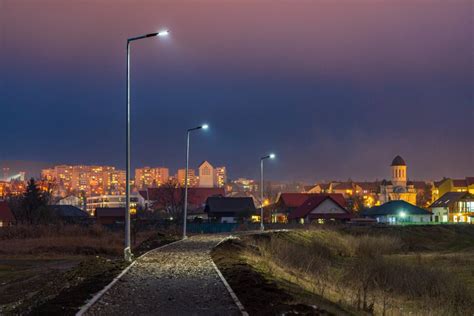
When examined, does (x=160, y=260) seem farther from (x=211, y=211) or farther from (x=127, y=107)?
(x=211, y=211)

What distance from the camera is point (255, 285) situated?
21094 millimetres

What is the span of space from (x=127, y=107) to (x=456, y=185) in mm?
157981

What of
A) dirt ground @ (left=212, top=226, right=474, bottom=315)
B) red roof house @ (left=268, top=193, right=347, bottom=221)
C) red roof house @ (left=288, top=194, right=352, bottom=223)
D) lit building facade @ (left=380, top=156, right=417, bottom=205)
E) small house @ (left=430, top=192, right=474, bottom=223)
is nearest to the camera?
dirt ground @ (left=212, top=226, right=474, bottom=315)

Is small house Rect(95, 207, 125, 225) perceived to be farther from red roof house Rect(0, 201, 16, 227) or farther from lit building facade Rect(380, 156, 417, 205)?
lit building facade Rect(380, 156, 417, 205)

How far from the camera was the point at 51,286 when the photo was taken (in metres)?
23.7

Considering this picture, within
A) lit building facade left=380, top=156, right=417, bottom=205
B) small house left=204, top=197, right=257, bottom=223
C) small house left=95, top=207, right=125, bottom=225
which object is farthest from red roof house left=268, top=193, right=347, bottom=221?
lit building facade left=380, top=156, right=417, bottom=205

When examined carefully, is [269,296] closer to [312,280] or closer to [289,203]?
[312,280]

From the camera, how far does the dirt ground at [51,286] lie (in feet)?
58.1

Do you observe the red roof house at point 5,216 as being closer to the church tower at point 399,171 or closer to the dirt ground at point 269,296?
the dirt ground at point 269,296

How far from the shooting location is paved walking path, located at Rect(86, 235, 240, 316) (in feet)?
55.0

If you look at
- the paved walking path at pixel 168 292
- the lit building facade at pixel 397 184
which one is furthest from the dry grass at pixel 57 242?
the lit building facade at pixel 397 184

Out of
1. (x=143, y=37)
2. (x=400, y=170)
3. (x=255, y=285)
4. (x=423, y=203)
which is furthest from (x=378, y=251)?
(x=423, y=203)

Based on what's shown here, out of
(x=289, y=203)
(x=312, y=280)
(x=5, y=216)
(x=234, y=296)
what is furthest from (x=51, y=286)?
(x=289, y=203)

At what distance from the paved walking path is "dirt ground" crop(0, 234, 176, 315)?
2.13ft
